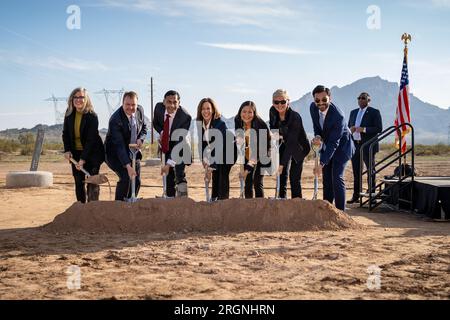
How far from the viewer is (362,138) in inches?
382

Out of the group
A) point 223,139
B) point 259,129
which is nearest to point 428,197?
point 259,129

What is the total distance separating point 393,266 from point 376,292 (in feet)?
3.01

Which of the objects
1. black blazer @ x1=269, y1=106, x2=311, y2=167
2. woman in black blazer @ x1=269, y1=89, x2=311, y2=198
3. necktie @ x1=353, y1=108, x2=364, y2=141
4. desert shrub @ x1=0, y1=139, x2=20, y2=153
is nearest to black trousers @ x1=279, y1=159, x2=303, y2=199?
woman in black blazer @ x1=269, y1=89, x2=311, y2=198

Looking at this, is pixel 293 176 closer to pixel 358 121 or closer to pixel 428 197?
pixel 428 197

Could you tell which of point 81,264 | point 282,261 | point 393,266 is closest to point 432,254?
point 393,266

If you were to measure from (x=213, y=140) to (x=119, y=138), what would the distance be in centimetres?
125

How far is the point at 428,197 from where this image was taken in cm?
803

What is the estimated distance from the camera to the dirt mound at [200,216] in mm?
6520

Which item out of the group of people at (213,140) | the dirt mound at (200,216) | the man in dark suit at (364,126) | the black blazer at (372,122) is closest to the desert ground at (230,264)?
the dirt mound at (200,216)

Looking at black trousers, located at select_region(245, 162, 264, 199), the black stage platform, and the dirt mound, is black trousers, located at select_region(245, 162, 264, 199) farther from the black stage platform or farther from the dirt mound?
the black stage platform

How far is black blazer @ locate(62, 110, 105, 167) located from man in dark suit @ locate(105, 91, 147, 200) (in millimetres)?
136

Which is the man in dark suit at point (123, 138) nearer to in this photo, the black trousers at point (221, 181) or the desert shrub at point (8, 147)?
the black trousers at point (221, 181)
